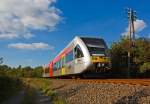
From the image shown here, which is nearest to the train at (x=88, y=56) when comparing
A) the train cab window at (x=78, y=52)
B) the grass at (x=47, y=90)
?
the train cab window at (x=78, y=52)

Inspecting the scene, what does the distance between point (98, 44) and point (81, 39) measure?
143 cm

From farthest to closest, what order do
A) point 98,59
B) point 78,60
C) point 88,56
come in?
1. point 78,60
2. point 98,59
3. point 88,56

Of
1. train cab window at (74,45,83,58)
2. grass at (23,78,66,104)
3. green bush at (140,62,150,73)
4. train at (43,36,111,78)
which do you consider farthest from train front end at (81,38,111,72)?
green bush at (140,62,150,73)

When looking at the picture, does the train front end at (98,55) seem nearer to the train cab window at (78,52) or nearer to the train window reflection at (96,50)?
the train window reflection at (96,50)

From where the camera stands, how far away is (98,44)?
2672 cm

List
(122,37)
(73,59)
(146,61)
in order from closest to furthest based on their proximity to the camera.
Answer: (73,59) → (146,61) → (122,37)

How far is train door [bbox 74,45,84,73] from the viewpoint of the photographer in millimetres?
25578

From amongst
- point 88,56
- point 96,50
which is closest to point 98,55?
point 96,50

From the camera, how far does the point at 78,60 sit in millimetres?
26094

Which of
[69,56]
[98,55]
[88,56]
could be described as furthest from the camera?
[69,56]

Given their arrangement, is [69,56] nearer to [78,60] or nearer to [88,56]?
[78,60]

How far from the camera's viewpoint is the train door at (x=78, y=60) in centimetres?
2558

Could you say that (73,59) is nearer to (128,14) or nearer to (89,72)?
(89,72)

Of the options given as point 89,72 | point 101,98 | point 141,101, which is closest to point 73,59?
point 89,72
